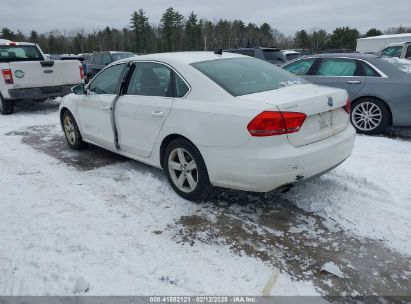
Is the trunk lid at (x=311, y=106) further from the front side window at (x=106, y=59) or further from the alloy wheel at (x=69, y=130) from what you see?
the front side window at (x=106, y=59)

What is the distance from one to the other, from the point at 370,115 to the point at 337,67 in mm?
1297

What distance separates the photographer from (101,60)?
55.9 feet

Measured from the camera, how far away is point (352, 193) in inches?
163

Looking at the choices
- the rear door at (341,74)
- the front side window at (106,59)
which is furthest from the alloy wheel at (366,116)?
the front side window at (106,59)

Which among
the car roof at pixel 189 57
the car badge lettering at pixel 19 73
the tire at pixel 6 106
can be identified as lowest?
the tire at pixel 6 106

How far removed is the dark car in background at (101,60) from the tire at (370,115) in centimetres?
1169

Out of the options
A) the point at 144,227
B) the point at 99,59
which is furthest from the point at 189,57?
the point at 99,59

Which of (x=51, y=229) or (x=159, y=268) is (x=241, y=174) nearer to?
(x=159, y=268)

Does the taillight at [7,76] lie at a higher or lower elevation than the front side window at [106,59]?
lower

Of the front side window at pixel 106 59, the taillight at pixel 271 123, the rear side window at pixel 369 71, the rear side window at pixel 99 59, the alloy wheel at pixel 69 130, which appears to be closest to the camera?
the taillight at pixel 271 123

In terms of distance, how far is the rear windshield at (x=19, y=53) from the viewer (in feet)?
33.5

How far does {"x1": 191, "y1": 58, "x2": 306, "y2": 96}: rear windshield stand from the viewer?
3682 mm

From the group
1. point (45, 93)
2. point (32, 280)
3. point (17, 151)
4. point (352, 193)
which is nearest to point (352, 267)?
point (352, 193)

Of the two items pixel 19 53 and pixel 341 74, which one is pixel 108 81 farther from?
pixel 19 53
